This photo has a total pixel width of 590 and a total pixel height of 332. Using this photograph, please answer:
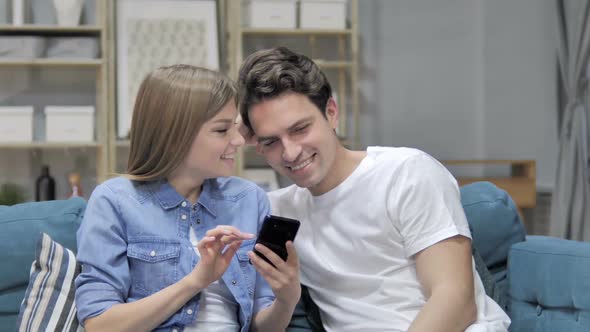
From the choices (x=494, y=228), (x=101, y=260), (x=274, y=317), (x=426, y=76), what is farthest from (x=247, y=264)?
(x=426, y=76)

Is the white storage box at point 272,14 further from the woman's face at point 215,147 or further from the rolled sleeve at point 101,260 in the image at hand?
the rolled sleeve at point 101,260

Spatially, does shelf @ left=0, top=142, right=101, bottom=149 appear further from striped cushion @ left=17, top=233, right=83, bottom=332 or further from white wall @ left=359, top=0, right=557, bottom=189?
striped cushion @ left=17, top=233, right=83, bottom=332

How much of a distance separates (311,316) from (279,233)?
48 centimetres

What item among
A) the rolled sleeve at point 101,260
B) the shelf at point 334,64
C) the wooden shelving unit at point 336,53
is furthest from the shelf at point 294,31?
the rolled sleeve at point 101,260

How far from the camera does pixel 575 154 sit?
4.09 m

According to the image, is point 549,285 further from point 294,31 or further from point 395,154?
point 294,31

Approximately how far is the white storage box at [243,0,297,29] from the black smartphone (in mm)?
3007

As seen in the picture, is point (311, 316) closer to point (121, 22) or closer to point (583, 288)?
point (583, 288)

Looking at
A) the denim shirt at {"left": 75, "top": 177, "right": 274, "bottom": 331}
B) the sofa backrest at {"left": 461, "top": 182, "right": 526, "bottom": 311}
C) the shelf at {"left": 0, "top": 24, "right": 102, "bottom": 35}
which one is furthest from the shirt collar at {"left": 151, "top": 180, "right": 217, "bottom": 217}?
the shelf at {"left": 0, "top": 24, "right": 102, "bottom": 35}

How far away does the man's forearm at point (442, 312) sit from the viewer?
1521mm

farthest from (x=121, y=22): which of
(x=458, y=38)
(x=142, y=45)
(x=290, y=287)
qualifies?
(x=290, y=287)

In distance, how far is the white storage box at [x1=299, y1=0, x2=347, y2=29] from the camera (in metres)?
4.35

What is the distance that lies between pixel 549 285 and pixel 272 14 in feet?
9.60

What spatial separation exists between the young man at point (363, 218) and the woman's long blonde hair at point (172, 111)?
130mm
